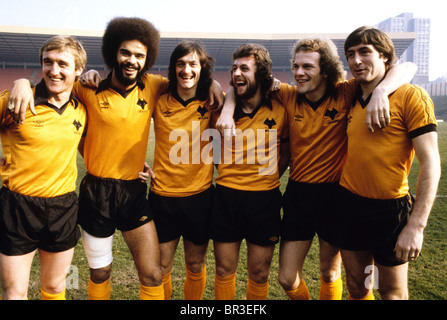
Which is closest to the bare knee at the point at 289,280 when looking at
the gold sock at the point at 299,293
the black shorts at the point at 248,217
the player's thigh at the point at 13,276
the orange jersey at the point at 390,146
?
the gold sock at the point at 299,293

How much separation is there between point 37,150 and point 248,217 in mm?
1601

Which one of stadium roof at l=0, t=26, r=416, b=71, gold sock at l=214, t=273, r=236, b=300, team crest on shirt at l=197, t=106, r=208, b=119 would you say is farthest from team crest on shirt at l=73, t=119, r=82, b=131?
stadium roof at l=0, t=26, r=416, b=71

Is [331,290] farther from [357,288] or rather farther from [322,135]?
[322,135]

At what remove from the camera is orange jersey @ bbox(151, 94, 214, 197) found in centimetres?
278

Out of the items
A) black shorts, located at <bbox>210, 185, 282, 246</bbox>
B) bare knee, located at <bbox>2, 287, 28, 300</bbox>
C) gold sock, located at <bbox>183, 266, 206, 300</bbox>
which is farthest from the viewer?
gold sock, located at <bbox>183, 266, 206, 300</bbox>

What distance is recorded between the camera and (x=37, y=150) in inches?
90.7

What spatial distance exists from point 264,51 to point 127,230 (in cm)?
187

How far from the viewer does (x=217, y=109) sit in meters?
2.88

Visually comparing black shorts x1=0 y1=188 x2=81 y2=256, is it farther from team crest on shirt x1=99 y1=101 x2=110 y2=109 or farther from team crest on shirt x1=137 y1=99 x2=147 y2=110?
team crest on shirt x1=137 y1=99 x2=147 y2=110

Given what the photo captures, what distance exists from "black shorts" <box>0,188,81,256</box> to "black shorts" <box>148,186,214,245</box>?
67 cm

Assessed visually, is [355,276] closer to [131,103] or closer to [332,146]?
[332,146]

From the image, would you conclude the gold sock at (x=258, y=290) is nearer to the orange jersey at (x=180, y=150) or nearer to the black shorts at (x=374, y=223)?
the black shorts at (x=374, y=223)

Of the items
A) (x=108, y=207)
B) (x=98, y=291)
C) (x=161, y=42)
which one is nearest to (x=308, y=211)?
(x=108, y=207)

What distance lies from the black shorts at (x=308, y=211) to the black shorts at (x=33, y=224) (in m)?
1.68
